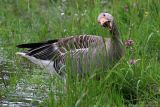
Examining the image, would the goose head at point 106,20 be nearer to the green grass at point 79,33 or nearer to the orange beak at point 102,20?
the orange beak at point 102,20

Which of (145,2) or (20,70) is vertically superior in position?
(145,2)

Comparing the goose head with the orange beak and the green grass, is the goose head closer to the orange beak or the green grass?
the orange beak

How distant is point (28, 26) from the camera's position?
1049cm

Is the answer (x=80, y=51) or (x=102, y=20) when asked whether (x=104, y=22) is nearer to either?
(x=102, y=20)

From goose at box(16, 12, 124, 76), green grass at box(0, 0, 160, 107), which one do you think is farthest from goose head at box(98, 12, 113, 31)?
green grass at box(0, 0, 160, 107)

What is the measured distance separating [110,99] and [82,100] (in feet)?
1.26

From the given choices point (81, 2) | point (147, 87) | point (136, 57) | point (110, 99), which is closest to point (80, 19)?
point (81, 2)

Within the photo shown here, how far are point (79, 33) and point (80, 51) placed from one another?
163 centimetres

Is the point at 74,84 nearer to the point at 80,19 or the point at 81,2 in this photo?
the point at 80,19

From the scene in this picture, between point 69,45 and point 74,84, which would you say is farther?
point 69,45

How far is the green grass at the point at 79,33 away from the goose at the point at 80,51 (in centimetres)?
17

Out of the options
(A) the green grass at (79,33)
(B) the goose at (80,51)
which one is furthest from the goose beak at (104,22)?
(A) the green grass at (79,33)

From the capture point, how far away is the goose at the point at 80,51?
7129mm

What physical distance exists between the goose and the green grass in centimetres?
17
